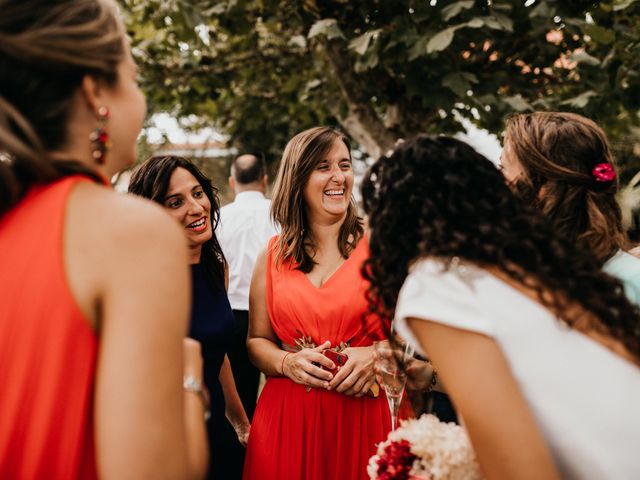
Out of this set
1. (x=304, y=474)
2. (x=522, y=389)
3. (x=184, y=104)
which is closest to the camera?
(x=522, y=389)

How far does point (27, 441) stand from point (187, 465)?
1.03 ft

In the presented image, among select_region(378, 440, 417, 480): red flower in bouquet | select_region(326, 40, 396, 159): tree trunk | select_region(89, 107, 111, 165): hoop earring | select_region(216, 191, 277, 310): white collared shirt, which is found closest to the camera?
select_region(89, 107, 111, 165): hoop earring

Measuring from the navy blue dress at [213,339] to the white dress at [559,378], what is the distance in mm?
1680

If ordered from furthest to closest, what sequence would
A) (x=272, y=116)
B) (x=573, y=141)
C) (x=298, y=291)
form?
(x=272, y=116) → (x=298, y=291) → (x=573, y=141)

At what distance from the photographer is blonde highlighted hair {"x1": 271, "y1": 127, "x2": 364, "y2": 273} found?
343cm

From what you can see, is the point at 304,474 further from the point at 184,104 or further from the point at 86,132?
the point at 184,104

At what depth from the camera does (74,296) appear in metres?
1.13

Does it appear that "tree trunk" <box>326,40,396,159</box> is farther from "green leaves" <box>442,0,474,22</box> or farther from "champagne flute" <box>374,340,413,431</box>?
"champagne flute" <box>374,340,413,431</box>

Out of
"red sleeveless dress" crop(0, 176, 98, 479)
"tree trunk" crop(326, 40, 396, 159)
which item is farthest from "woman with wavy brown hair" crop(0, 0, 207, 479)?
"tree trunk" crop(326, 40, 396, 159)

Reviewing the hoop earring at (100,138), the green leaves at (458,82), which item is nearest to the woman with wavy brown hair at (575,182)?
the hoop earring at (100,138)

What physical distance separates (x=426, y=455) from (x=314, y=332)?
4.76 feet

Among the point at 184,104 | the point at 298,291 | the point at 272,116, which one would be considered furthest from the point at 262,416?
the point at 272,116

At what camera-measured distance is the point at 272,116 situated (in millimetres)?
9328

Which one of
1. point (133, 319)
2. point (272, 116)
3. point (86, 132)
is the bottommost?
point (272, 116)
